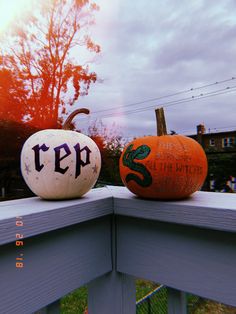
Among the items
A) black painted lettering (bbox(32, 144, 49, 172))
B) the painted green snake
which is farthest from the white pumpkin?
the painted green snake

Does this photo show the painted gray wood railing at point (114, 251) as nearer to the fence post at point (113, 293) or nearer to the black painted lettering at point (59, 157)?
the fence post at point (113, 293)

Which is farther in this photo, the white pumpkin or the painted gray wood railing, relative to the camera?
the white pumpkin

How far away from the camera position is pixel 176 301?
627 millimetres

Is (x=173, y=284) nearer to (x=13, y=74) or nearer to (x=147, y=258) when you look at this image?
(x=147, y=258)

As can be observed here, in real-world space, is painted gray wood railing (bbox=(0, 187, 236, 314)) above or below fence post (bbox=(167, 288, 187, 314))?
above

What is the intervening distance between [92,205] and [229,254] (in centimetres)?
34

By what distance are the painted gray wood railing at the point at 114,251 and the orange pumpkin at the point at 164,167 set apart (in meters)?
0.04

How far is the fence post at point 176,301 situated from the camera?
62 cm

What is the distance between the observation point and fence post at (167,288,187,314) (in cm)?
62

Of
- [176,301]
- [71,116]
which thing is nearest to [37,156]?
[71,116]

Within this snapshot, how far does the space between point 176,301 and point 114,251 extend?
0.21 metres

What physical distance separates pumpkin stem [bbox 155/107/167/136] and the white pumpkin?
0.75 ft
